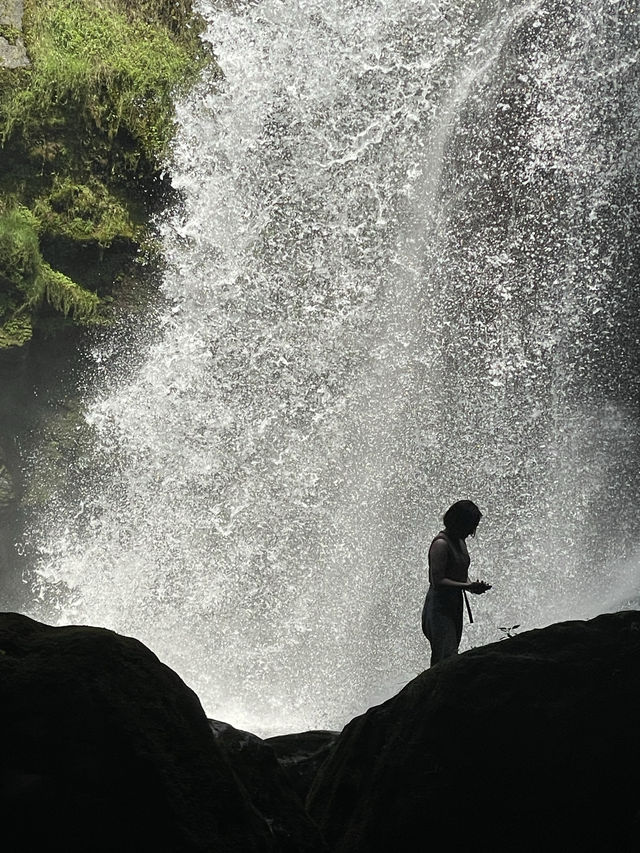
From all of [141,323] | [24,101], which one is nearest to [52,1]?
[24,101]

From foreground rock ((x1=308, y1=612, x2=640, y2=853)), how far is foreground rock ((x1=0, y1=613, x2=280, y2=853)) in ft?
1.81

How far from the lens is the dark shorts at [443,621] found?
421cm

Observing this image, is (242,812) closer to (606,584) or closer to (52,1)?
(606,584)

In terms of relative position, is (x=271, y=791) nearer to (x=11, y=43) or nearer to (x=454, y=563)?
(x=454, y=563)

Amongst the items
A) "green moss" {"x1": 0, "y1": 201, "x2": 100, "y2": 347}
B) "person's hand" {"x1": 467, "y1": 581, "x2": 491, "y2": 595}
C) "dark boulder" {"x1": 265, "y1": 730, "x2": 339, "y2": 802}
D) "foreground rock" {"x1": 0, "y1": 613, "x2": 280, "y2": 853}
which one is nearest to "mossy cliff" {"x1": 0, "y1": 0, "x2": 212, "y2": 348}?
"green moss" {"x1": 0, "y1": 201, "x2": 100, "y2": 347}

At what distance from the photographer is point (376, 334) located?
10477mm

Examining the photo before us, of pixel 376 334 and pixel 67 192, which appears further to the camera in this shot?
pixel 376 334

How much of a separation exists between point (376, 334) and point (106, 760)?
8552 mm

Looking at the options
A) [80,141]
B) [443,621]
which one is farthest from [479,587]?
[80,141]

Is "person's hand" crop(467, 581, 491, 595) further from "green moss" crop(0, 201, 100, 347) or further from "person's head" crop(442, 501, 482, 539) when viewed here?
"green moss" crop(0, 201, 100, 347)

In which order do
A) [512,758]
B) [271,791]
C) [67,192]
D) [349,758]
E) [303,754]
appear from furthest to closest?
[67,192] < [303,754] < [349,758] < [512,758] < [271,791]

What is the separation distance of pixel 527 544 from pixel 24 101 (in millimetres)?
7627

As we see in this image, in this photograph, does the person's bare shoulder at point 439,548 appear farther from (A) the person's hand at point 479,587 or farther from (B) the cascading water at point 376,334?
(B) the cascading water at point 376,334

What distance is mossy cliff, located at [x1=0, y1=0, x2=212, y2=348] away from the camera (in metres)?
9.98
